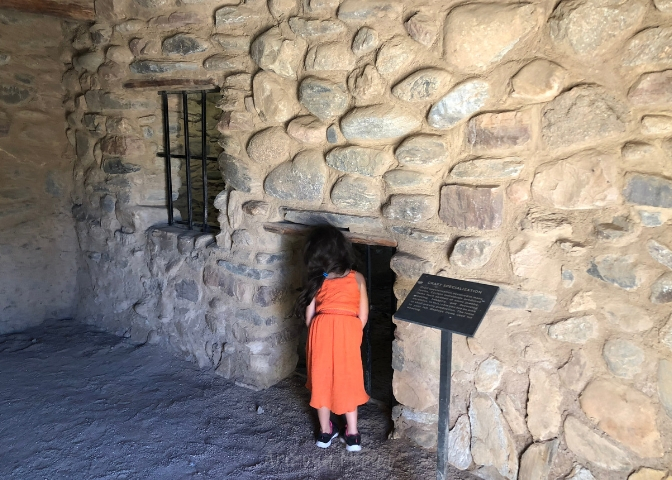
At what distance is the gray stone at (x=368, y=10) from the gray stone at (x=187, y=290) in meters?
1.81

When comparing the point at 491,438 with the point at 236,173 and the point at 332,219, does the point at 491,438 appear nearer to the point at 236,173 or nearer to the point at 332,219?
the point at 332,219

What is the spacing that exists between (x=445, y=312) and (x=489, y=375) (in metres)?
0.54

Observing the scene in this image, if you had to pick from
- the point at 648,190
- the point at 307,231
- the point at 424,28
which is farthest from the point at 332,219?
the point at 648,190

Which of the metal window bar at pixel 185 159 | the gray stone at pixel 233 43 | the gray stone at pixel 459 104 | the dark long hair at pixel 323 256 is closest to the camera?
the gray stone at pixel 459 104

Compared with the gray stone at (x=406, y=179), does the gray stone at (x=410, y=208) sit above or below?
below

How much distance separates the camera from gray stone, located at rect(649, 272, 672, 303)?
168 cm

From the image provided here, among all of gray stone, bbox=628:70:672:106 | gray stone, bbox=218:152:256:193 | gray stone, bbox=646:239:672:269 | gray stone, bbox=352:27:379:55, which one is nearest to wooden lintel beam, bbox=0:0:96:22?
gray stone, bbox=218:152:256:193

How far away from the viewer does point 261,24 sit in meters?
2.50

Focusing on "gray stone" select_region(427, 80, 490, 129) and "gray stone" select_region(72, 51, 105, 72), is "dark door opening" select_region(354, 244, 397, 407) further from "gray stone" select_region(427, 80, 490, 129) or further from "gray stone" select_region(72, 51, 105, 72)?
"gray stone" select_region(72, 51, 105, 72)

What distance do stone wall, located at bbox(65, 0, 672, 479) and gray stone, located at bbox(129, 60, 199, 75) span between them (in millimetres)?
20

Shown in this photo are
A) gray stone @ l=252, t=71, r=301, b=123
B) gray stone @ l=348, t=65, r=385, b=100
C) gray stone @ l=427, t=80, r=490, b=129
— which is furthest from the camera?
gray stone @ l=252, t=71, r=301, b=123

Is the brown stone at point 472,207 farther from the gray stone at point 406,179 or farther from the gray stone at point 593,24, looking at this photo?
the gray stone at point 593,24

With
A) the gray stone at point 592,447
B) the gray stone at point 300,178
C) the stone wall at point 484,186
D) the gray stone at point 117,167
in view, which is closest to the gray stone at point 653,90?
the stone wall at point 484,186

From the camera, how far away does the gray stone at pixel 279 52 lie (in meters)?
2.38
